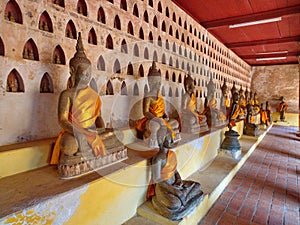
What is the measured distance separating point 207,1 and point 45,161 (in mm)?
4712

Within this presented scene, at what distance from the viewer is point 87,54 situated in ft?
9.97

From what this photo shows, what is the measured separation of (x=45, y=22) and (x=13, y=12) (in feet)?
1.13

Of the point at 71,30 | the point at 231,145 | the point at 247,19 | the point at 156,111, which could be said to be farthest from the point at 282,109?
the point at 71,30

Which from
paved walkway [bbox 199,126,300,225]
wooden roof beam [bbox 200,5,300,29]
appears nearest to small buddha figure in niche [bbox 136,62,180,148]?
paved walkway [bbox 199,126,300,225]

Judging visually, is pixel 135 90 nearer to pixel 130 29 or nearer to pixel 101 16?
pixel 130 29

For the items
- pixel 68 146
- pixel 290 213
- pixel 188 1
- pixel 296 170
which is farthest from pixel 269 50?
pixel 68 146

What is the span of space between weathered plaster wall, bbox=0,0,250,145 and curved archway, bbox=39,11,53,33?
41 mm

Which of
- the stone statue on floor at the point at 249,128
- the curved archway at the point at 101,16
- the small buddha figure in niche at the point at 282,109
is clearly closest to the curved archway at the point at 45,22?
the curved archway at the point at 101,16

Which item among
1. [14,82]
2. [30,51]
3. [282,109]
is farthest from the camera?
[282,109]

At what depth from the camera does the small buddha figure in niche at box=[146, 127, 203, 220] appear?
218 centimetres

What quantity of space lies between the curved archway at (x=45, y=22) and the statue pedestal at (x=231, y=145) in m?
3.92

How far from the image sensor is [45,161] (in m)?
2.26

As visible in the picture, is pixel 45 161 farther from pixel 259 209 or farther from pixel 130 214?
pixel 259 209

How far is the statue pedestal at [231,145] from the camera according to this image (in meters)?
4.57
